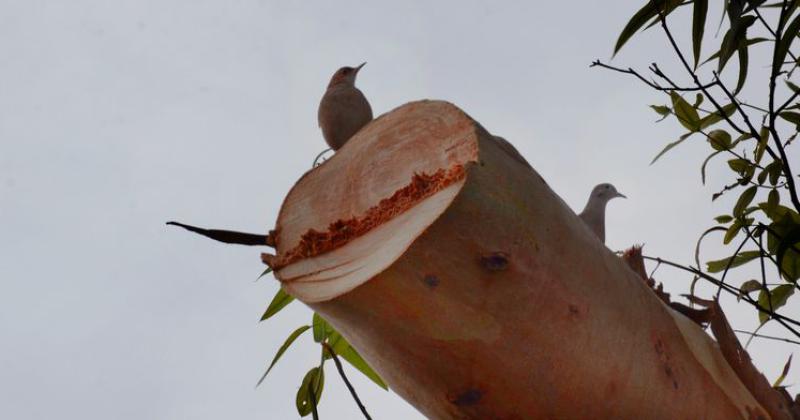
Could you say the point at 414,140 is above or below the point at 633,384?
above

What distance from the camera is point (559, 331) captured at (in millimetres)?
802

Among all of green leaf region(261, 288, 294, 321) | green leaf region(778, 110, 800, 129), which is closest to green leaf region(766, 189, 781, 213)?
green leaf region(778, 110, 800, 129)

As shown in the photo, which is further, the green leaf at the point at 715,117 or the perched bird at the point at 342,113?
the green leaf at the point at 715,117

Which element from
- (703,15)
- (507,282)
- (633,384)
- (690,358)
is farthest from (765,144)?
(507,282)

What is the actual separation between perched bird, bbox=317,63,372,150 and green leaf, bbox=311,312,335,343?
25cm

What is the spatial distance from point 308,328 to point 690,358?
0.64 m

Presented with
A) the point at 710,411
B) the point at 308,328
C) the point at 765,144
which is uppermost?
the point at 308,328

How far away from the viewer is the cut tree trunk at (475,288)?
29.8 inches

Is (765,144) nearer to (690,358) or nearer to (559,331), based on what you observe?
(690,358)

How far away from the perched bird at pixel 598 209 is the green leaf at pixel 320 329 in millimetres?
1055

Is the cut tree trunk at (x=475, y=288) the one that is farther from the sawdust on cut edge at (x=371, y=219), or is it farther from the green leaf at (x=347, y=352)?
the green leaf at (x=347, y=352)

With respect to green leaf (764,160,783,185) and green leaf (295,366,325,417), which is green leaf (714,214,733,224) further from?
green leaf (295,366,325,417)

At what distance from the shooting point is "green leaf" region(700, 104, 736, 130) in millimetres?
1536

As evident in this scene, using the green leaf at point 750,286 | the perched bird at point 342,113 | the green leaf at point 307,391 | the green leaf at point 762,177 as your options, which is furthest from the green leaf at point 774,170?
the green leaf at point 307,391
